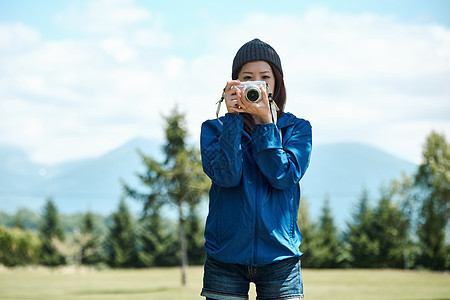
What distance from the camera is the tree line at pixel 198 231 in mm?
18453

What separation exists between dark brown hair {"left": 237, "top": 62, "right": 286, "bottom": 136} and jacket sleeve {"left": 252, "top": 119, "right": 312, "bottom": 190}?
0.51 feet

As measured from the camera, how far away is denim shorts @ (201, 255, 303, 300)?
192 centimetres

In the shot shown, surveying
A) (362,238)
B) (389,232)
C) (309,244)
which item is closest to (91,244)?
(309,244)

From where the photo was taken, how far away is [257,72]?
6.93ft

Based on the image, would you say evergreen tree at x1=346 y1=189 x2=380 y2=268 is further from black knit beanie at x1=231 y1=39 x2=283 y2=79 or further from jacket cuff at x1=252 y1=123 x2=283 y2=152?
jacket cuff at x1=252 y1=123 x2=283 y2=152

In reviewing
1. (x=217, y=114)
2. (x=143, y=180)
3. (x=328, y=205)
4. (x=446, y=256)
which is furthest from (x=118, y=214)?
(x=217, y=114)

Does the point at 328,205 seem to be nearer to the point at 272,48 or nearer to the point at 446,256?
the point at 446,256

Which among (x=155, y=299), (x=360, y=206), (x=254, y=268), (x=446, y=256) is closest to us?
(x=254, y=268)

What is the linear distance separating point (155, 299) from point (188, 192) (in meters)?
4.85

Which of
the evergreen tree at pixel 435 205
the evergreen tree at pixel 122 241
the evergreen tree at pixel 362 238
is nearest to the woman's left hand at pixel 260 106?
A: the evergreen tree at pixel 435 205

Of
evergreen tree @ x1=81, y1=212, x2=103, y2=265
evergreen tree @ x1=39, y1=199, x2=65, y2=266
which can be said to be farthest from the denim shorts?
evergreen tree @ x1=39, y1=199, x2=65, y2=266

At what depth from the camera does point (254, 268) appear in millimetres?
1924

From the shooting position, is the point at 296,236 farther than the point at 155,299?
No

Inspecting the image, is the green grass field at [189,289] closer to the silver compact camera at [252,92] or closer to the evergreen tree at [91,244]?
the silver compact camera at [252,92]
